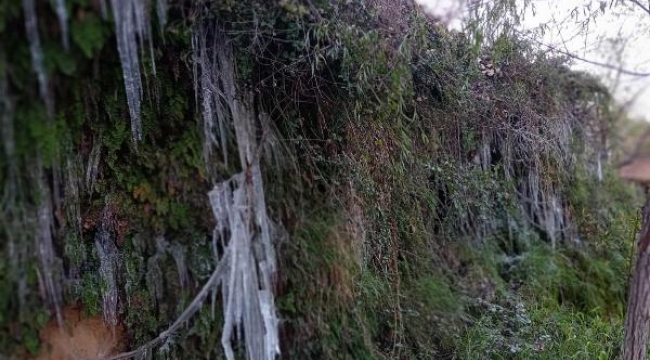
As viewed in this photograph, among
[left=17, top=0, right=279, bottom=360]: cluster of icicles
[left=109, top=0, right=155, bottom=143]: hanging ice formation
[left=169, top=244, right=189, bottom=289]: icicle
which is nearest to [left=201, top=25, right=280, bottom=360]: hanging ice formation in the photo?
[left=17, top=0, right=279, bottom=360]: cluster of icicles

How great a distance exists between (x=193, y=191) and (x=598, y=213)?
4263 mm

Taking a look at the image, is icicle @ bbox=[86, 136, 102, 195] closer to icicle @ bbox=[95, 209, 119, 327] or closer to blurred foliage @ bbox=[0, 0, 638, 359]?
blurred foliage @ bbox=[0, 0, 638, 359]

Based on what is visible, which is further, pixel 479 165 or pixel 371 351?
pixel 479 165

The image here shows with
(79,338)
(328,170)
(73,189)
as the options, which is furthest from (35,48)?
(328,170)

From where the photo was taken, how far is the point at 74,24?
1671mm

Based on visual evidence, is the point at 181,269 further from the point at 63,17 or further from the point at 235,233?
the point at 63,17

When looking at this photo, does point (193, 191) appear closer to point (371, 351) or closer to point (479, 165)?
point (371, 351)

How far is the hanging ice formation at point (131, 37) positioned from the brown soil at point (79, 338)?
87 cm

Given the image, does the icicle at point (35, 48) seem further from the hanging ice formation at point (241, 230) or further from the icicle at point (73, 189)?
the hanging ice formation at point (241, 230)

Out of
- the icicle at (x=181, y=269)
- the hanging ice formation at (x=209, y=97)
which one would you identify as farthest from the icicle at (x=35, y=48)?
the icicle at (x=181, y=269)

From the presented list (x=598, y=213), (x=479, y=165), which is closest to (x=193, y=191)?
(x=479, y=165)

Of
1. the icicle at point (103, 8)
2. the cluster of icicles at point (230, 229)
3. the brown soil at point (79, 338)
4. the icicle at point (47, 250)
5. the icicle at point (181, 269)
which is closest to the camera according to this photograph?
the icicle at point (103, 8)

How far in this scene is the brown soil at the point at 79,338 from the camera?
2.01m

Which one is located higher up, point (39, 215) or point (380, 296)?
point (39, 215)
